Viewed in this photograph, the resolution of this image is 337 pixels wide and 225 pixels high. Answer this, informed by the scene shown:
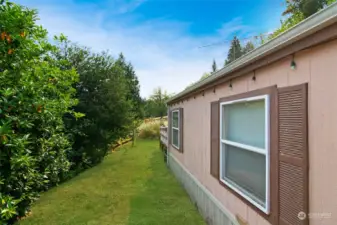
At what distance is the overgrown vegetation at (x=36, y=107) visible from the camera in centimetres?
336

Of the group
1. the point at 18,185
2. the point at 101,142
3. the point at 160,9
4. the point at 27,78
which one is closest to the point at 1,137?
the point at 27,78

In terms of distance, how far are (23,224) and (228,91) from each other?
4.53 m

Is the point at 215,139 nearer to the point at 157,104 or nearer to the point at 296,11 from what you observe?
the point at 296,11

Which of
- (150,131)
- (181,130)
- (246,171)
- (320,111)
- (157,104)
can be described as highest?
(157,104)

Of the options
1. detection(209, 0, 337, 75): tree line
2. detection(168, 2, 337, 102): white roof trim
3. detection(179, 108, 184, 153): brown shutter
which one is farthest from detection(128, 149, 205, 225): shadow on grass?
detection(209, 0, 337, 75): tree line

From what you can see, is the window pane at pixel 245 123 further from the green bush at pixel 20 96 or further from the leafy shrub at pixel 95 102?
the leafy shrub at pixel 95 102

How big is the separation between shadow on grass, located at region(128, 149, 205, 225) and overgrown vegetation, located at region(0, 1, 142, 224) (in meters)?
2.08

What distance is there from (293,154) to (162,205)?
4188 millimetres

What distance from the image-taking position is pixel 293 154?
2.26m

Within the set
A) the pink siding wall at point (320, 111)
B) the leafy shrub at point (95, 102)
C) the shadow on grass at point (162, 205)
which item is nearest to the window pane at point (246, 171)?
the pink siding wall at point (320, 111)

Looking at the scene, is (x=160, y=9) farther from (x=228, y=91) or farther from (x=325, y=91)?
(x=325, y=91)

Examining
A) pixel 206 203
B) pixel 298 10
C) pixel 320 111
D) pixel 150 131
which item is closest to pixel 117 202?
pixel 206 203

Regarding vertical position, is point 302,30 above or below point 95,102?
above

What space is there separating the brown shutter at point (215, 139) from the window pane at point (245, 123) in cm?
26
